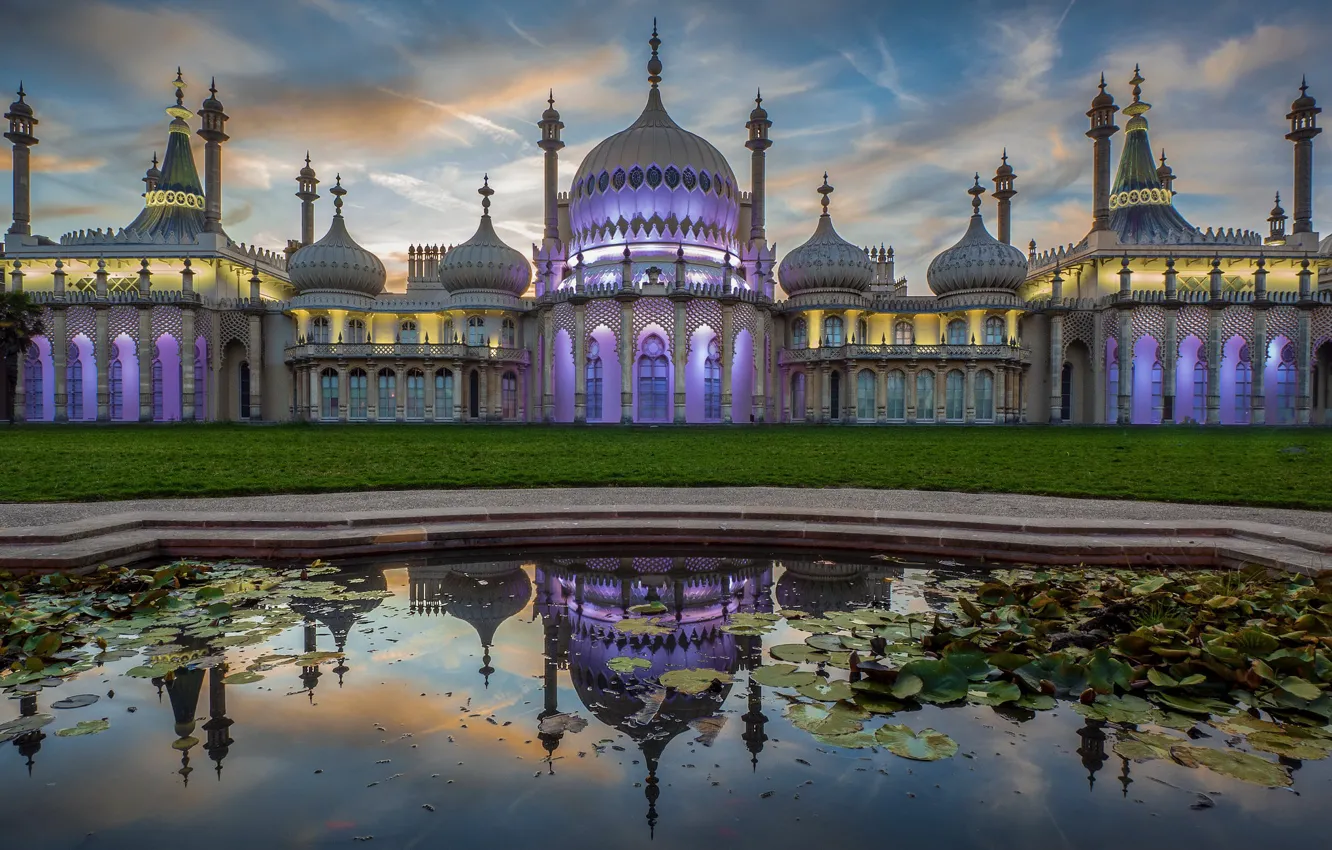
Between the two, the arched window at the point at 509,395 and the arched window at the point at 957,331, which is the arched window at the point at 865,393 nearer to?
the arched window at the point at 957,331

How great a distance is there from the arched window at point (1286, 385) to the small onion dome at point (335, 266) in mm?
49033

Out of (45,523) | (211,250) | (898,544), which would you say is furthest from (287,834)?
(211,250)

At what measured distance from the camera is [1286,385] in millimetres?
39438

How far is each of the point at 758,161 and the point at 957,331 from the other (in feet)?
51.0

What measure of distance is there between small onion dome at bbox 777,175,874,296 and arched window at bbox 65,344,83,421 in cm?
3804

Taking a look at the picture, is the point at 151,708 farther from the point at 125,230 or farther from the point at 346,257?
the point at 125,230

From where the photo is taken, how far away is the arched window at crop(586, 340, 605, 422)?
38344 millimetres

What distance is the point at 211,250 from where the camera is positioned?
42.9m

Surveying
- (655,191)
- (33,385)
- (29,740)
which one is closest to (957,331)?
(655,191)

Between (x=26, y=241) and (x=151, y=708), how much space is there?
52.7m

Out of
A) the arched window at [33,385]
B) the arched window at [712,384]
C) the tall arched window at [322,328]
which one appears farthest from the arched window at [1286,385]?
the arched window at [33,385]

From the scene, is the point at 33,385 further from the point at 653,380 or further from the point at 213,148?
the point at 653,380

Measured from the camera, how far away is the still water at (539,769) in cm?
285

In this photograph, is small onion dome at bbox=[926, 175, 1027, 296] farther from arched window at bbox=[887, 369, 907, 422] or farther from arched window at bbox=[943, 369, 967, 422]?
arched window at bbox=[887, 369, 907, 422]
